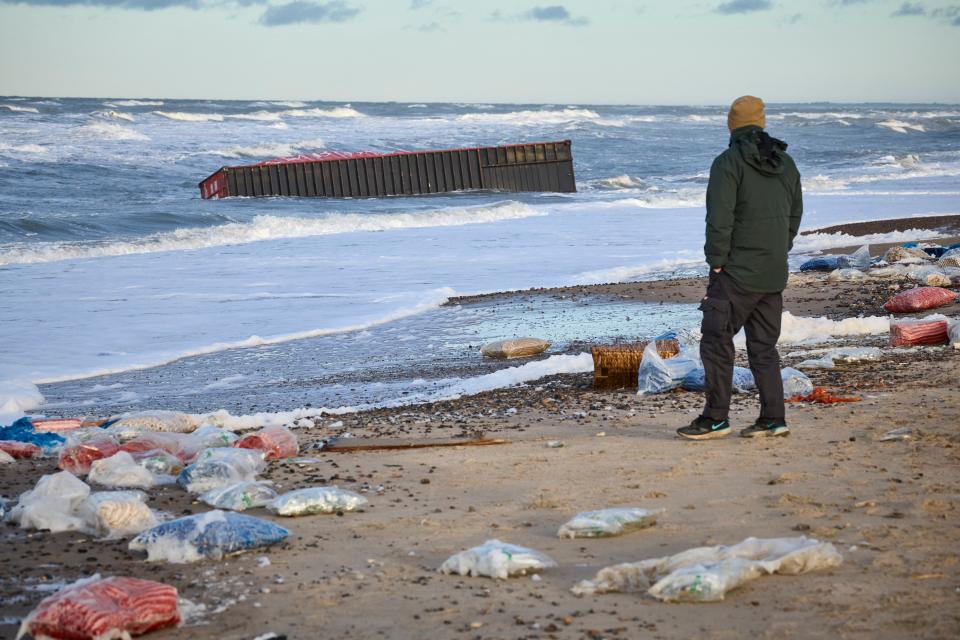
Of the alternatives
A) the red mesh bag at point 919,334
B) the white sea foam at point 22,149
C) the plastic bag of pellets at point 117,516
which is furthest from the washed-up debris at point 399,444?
the white sea foam at point 22,149

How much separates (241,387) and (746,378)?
4.37 metres

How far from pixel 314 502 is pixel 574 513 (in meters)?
1.24

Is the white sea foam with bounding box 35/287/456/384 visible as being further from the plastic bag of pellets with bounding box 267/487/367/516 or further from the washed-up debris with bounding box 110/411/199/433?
the plastic bag of pellets with bounding box 267/487/367/516

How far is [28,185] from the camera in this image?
31.8m

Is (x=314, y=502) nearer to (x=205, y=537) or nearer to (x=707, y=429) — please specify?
(x=205, y=537)

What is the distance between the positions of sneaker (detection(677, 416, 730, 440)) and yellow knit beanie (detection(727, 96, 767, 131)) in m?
1.66

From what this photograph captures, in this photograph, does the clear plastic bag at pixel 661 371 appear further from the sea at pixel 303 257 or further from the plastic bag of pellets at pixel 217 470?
the plastic bag of pellets at pixel 217 470

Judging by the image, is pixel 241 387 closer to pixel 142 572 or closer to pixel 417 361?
pixel 417 361

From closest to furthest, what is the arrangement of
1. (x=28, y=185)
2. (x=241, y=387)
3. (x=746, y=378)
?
(x=746, y=378) < (x=241, y=387) < (x=28, y=185)

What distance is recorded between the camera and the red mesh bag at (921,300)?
36.2 feet

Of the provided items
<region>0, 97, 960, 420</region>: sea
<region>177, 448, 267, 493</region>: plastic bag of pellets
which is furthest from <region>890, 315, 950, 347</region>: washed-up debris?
<region>177, 448, 267, 493</region>: plastic bag of pellets

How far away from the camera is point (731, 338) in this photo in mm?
6203

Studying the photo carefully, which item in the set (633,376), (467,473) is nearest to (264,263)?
(633,376)

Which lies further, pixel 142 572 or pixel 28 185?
pixel 28 185
